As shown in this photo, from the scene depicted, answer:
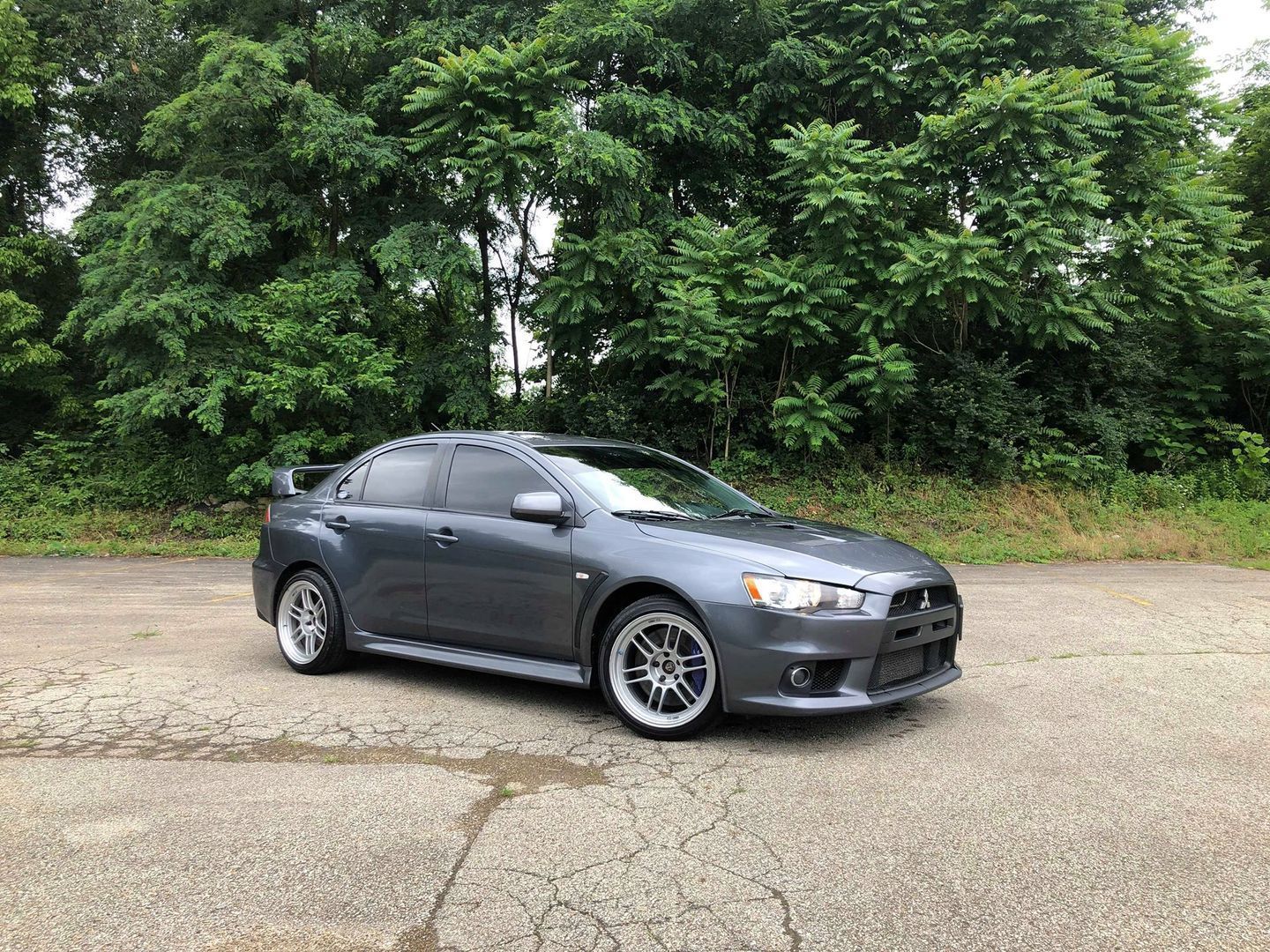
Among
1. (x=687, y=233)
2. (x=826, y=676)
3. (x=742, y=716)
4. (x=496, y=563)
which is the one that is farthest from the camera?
(x=687, y=233)

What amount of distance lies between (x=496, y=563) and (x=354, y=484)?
5.44 feet

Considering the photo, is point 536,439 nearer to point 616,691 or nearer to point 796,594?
point 616,691

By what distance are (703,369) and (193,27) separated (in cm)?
1341

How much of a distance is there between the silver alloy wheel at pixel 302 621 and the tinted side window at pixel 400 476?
2.56ft

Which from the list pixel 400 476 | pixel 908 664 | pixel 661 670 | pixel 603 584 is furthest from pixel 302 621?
pixel 908 664

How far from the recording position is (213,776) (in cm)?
392

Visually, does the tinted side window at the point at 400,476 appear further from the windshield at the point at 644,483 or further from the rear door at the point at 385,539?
the windshield at the point at 644,483

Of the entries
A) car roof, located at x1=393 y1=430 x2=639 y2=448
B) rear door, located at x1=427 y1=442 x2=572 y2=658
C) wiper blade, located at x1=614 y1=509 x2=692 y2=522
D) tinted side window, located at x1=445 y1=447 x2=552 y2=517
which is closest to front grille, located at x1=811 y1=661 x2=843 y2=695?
Result: wiper blade, located at x1=614 y1=509 x2=692 y2=522

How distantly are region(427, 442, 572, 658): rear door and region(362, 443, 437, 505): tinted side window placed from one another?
0.67ft

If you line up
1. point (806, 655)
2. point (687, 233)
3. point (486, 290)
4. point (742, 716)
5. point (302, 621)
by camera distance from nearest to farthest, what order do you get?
1. point (806, 655)
2. point (742, 716)
3. point (302, 621)
4. point (687, 233)
5. point (486, 290)

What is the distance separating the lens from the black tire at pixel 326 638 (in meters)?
5.76

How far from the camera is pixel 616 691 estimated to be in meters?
4.51

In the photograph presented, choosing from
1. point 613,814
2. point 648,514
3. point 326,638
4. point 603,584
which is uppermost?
point 648,514

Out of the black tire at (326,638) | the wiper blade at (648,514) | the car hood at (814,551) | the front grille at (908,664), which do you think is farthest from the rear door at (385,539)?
the front grille at (908,664)
